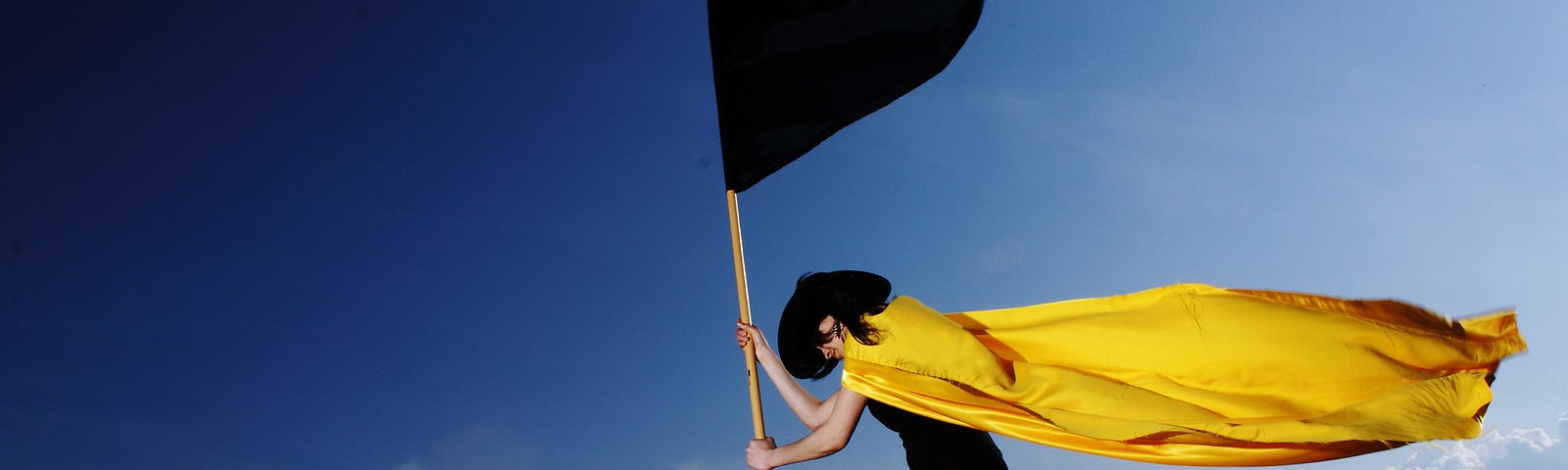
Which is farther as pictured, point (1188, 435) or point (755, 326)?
point (755, 326)

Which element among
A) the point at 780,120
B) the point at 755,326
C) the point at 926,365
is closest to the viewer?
the point at 926,365

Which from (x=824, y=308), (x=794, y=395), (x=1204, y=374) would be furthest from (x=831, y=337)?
(x=1204, y=374)

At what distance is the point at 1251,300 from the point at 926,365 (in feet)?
4.56

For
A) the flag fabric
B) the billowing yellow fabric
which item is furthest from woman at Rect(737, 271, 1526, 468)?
the flag fabric

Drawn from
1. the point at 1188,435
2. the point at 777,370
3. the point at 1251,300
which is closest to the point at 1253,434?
the point at 1188,435

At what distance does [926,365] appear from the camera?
12.9 feet

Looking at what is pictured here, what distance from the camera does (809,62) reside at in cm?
468

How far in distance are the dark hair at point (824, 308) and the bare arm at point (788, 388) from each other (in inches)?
3.7

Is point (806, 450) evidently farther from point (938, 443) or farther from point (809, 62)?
point (809, 62)

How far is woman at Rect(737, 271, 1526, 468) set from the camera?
3943mm

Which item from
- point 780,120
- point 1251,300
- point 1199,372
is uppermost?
point 780,120

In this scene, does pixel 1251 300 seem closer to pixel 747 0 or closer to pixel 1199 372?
pixel 1199 372

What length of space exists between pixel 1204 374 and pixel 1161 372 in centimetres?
16

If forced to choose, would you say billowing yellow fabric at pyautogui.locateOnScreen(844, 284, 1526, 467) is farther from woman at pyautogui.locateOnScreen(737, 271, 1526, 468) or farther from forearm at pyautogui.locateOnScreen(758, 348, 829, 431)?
forearm at pyautogui.locateOnScreen(758, 348, 829, 431)
